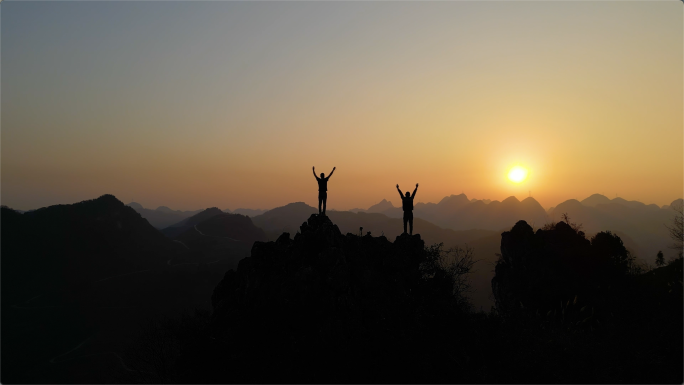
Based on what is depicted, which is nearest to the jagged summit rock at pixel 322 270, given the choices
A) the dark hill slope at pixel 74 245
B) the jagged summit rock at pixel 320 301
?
the jagged summit rock at pixel 320 301

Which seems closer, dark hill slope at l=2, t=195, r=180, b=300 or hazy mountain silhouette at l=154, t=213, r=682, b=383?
hazy mountain silhouette at l=154, t=213, r=682, b=383

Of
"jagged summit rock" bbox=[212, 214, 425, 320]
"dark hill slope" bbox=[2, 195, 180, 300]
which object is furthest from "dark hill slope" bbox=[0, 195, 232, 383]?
"jagged summit rock" bbox=[212, 214, 425, 320]

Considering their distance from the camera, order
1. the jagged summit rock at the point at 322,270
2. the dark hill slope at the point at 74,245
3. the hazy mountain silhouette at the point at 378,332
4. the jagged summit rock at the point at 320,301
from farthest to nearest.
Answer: the dark hill slope at the point at 74,245 → the jagged summit rock at the point at 322,270 → the jagged summit rock at the point at 320,301 → the hazy mountain silhouette at the point at 378,332

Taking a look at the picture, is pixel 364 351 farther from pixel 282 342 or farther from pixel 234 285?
pixel 234 285

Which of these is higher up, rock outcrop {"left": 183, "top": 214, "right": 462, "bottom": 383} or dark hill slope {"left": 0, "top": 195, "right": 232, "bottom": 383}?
rock outcrop {"left": 183, "top": 214, "right": 462, "bottom": 383}

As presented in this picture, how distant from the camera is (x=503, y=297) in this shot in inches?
1601

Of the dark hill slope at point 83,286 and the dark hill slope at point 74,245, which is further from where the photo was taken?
the dark hill slope at point 74,245

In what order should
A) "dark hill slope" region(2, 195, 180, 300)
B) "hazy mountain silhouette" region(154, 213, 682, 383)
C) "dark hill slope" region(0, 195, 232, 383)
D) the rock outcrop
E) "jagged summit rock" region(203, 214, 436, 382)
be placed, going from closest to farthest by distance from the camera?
the rock outcrop
"hazy mountain silhouette" region(154, 213, 682, 383)
"jagged summit rock" region(203, 214, 436, 382)
"dark hill slope" region(0, 195, 232, 383)
"dark hill slope" region(2, 195, 180, 300)

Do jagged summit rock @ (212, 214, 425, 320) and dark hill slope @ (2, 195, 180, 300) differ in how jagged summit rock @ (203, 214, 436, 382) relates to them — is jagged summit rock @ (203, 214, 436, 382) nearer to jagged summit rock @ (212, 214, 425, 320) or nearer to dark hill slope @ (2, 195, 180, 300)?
jagged summit rock @ (212, 214, 425, 320)

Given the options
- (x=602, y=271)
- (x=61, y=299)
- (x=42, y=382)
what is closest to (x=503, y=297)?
(x=602, y=271)

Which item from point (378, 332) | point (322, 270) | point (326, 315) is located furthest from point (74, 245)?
point (378, 332)

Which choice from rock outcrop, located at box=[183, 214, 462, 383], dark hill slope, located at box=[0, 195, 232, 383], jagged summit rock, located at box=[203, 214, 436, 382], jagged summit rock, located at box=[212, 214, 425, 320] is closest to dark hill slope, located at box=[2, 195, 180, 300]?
dark hill slope, located at box=[0, 195, 232, 383]

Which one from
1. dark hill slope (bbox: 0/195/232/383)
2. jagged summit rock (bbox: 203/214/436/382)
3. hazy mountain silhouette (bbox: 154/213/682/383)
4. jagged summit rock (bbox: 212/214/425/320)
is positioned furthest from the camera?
dark hill slope (bbox: 0/195/232/383)

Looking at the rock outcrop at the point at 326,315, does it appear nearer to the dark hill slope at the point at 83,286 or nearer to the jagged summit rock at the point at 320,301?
the jagged summit rock at the point at 320,301
